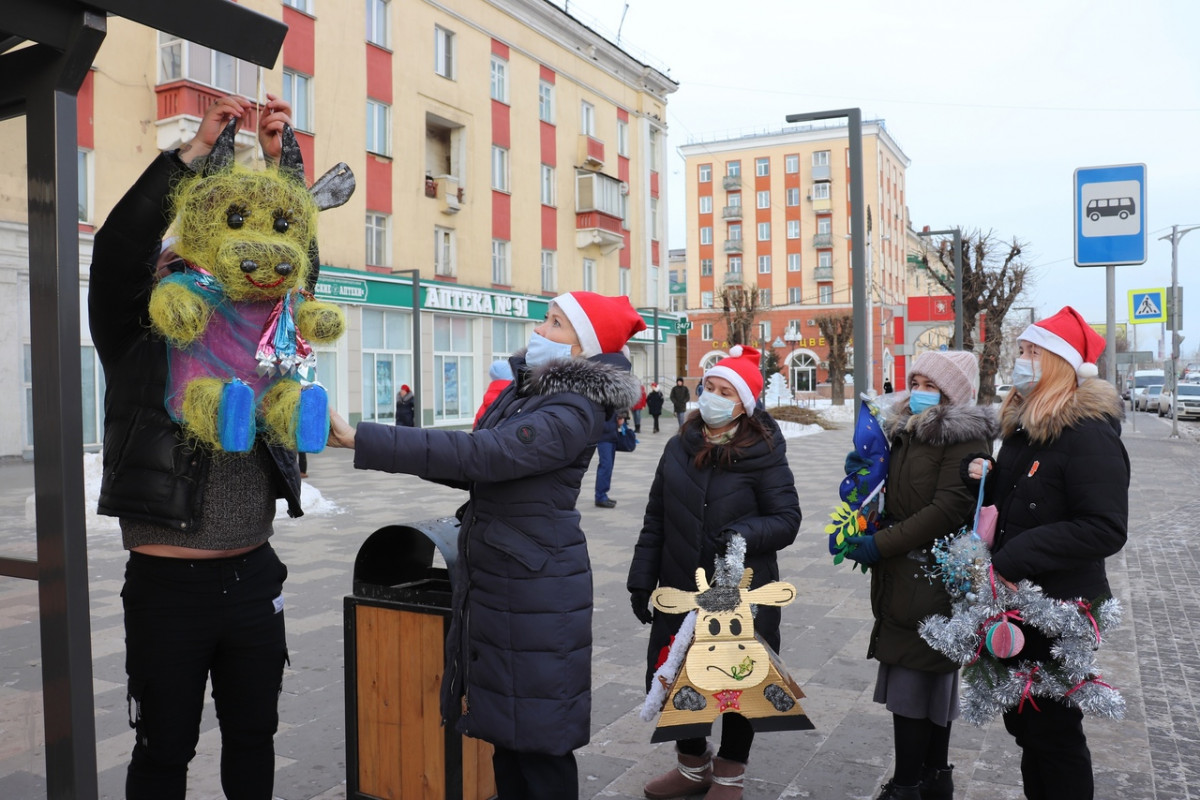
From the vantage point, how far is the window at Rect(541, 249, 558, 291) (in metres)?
32.3

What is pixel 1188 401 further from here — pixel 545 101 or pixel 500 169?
pixel 500 169

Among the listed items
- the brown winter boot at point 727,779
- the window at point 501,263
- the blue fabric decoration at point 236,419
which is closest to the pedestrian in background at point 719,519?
the brown winter boot at point 727,779

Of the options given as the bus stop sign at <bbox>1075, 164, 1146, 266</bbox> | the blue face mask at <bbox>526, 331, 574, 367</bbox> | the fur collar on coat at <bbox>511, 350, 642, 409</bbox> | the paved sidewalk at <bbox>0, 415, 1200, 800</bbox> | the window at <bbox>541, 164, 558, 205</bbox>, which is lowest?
the paved sidewalk at <bbox>0, 415, 1200, 800</bbox>

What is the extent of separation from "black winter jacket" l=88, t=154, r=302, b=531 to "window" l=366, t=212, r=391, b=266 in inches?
932

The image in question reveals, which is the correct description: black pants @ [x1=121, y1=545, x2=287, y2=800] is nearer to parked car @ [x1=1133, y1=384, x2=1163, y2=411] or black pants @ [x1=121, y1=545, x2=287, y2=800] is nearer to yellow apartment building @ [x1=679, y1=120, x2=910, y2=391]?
parked car @ [x1=1133, y1=384, x2=1163, y2=411]

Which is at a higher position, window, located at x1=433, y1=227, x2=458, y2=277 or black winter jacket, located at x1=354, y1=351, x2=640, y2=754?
window, located at x1=433, y1=227, x2=458, y2=277

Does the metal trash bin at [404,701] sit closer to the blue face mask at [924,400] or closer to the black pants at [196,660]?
the black pants at [196,660]

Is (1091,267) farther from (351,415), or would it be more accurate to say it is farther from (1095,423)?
(351,415)

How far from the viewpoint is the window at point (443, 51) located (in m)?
27.5

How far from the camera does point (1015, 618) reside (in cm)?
324

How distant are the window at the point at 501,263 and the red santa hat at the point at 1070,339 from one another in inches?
1069

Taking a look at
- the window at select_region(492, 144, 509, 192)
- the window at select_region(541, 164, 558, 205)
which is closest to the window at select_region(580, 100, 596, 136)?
the window at select_region(541, 164, 558, 205)

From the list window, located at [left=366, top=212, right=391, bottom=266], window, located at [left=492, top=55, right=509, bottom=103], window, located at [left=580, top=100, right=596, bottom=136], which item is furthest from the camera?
window, located at [left=580, top=100, right=596, bottom=136]

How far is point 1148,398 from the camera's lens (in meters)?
50.6
